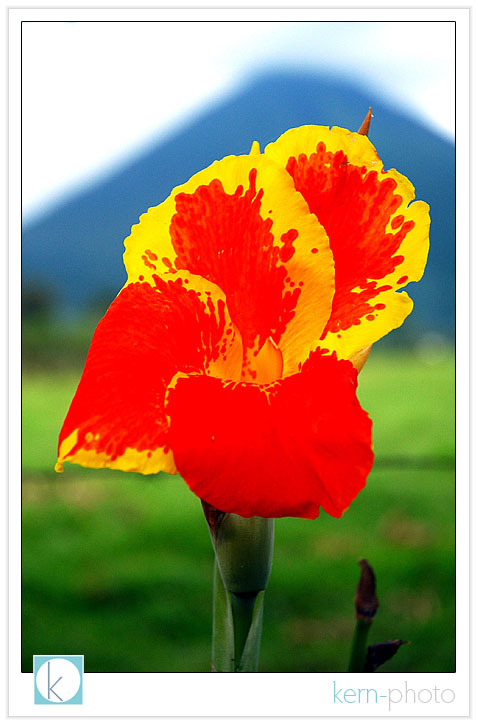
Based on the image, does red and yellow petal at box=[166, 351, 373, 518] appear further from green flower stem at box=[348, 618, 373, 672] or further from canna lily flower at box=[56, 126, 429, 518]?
green flower stem at box=[348, 618, 373, 672]

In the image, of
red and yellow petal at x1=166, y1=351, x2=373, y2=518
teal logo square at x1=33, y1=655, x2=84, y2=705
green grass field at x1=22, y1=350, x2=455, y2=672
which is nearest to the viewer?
red and yellow petal at x1=166, y1=351, x2=373, y2=518

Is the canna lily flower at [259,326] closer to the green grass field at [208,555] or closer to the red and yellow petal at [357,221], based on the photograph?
the red and yellow petal at [357,221]

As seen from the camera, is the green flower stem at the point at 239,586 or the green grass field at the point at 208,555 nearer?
the green flower stem at the point at 239,586

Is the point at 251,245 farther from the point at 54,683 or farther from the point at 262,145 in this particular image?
the point at 54,683

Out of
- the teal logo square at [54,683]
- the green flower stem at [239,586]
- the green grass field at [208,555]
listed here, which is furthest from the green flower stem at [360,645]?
the green grass field at [208,555]

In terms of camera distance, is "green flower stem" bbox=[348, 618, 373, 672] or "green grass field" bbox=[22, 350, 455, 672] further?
"green grass field" bbox=[22, 350, 455, 672]

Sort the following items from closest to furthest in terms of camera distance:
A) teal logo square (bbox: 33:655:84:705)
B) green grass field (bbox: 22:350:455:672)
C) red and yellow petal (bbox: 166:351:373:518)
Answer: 1. red and yellow petal (bbox: 166:351:373:518)
2. teal logo square (bbox: 33:655:84:705)
3. green grass field (bbox: 22:350:455:672)

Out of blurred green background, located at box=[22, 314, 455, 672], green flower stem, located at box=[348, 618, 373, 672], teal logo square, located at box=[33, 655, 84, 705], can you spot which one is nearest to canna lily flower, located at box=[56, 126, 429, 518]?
green flower stem, located at box=[348, 618, 373, 672]
